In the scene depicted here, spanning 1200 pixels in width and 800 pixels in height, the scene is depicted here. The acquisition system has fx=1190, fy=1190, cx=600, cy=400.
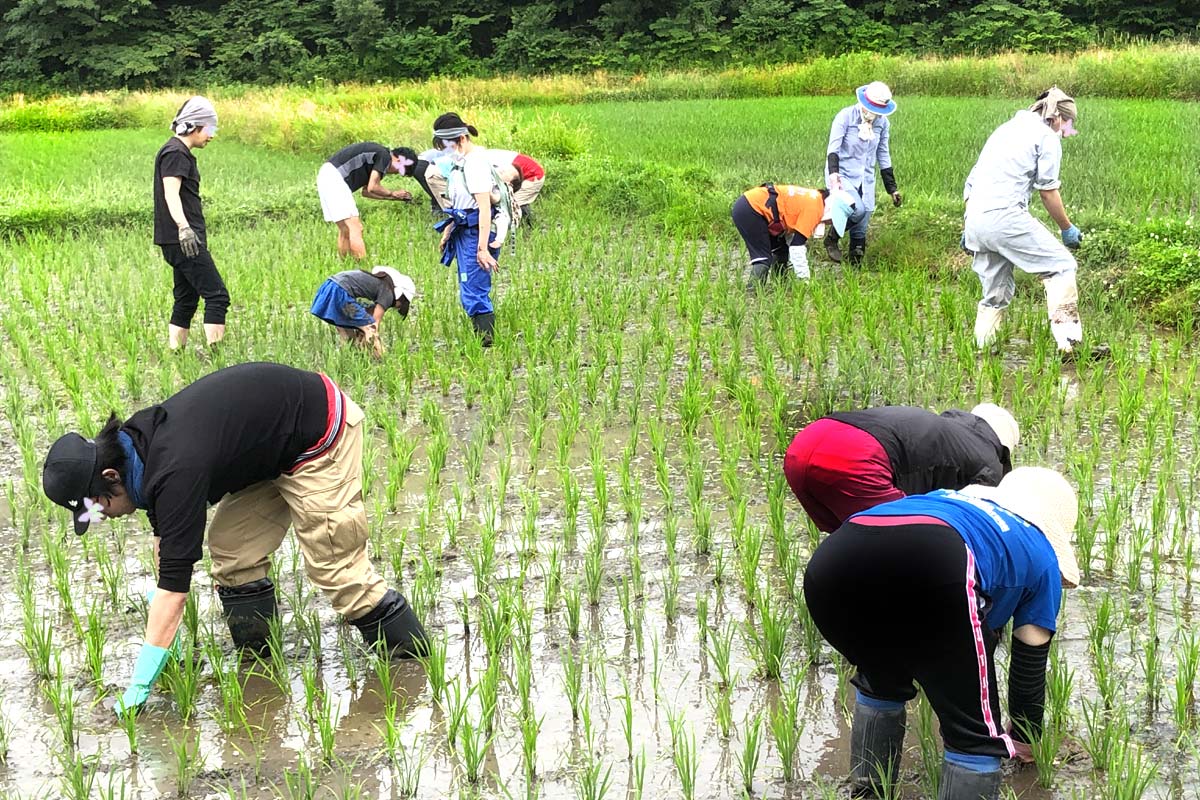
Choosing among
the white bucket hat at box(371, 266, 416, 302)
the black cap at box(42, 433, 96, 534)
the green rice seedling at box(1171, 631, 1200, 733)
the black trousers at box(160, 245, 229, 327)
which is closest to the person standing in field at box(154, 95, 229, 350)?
the black trousers at box(160, 245, 229, 327)

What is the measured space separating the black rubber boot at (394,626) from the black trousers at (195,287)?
356 cm

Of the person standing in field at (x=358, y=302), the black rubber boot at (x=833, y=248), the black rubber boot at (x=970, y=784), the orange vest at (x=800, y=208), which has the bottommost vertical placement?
the black rubber boot at (x=833, y=248)

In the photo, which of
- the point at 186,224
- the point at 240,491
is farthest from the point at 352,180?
the point at 240,491

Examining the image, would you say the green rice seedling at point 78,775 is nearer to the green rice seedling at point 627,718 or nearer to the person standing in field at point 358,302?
the green rice seedling at point 627,718

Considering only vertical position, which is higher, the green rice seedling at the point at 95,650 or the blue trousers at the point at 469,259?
the blue trousers at the point at 469,259

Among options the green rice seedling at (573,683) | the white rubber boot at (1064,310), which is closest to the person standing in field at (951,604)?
the green rice seedling at (573,683)

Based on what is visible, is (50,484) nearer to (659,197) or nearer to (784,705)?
(784,705)

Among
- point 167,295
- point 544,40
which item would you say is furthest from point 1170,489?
point 544,40

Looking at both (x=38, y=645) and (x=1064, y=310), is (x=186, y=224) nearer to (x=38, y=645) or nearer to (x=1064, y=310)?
(x=38, y=645)

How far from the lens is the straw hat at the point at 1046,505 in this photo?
254 centimetres

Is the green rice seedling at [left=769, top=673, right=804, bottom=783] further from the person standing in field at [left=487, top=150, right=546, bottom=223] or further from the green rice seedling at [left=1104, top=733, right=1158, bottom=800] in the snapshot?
the person standing in field at [left=487, top=150, right=546, bottom=223]

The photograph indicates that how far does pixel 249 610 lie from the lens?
347 centimetres

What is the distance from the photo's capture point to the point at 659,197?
1025 centimetres

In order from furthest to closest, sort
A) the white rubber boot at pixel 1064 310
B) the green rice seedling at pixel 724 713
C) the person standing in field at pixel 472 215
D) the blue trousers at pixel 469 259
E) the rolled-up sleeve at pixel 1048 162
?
the blue trousers at pixel 469 259, the person standing in field at pixel 472 215, the white rubber boot at pixel 1064 310, the rolled-up sleeve at pixel 1048 162, the green rice seedling at pixel 724 713
